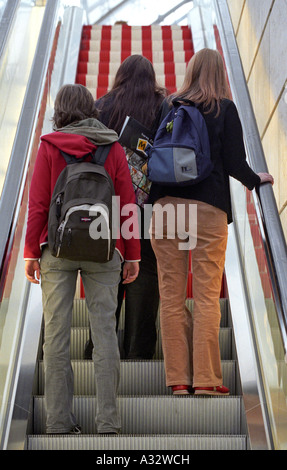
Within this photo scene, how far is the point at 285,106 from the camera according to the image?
14.0ft

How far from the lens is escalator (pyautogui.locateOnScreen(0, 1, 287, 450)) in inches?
133

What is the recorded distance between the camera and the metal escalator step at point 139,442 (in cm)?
333

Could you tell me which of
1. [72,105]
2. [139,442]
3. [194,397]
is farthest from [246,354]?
[72,105]

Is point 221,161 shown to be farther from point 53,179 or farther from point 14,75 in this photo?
point 14,75

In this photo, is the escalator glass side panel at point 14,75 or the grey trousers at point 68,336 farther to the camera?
the escalator glass side panel at point 14,75

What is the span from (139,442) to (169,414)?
1.55ft

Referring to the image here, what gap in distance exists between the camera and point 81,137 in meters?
3.57

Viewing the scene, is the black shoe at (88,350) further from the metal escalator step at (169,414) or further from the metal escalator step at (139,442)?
the metal escalator step at (139,442)

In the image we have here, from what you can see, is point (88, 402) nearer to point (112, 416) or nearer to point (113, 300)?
point (112, 416)

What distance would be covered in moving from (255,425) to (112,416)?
66cm

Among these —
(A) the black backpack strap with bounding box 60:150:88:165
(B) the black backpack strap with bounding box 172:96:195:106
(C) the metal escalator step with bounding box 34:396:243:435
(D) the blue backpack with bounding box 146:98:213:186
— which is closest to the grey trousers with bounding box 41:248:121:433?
(C) the metal escalator step with bounding box 34:396:243:435

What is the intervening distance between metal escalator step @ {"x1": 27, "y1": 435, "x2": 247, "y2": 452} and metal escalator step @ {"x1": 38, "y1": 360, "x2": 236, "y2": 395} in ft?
2.23

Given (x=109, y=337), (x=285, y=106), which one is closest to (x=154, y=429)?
(x=109, y=337)

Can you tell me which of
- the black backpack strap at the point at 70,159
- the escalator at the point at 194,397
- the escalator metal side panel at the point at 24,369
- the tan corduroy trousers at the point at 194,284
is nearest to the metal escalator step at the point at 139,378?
the escalator at the point at 194,397
